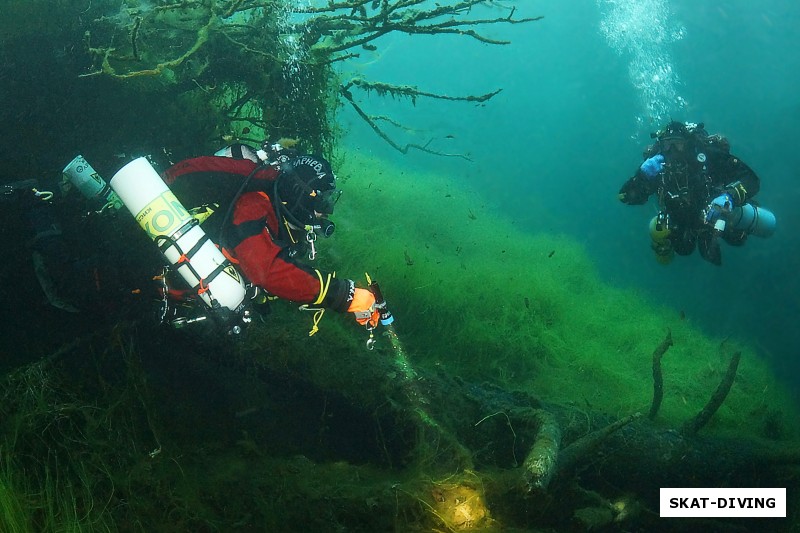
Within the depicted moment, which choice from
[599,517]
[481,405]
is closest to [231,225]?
[481,405]

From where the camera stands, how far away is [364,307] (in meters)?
3.65

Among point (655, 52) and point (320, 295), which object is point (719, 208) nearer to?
point (320, 295)

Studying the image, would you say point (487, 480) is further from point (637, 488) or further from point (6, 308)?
point (6, 308)

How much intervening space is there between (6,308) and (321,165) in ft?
8.77

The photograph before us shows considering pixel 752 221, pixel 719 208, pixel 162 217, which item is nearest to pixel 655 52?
pixel 752 221

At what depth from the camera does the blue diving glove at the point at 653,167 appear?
309 inches

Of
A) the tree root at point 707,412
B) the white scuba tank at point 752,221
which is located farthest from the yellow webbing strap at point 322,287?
the white scuba tank at point 752,221

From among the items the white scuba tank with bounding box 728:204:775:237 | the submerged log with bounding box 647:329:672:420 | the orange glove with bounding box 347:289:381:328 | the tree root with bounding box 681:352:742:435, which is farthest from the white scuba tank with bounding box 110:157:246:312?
the white scuba tank with bounding box 728:204:775:237

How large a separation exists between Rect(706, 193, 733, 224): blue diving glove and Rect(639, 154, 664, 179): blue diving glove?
1.11 metres

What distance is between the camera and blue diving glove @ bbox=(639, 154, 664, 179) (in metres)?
7.85

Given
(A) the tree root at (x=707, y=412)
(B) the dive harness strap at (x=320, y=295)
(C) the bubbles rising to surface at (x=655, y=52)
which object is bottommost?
(A) the tree root at (x=707, y=412)

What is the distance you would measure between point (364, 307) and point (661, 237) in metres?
7.16

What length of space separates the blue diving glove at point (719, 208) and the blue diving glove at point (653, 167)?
111 cm

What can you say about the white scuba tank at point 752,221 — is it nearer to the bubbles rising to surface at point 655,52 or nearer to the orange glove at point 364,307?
the orange glove at point 364,307
